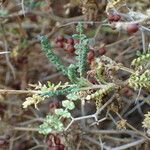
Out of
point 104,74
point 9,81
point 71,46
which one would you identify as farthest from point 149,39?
point 9,81

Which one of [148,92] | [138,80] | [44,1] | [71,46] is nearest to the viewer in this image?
[138,80]

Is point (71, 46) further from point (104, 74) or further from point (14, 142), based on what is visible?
point (14, 142)

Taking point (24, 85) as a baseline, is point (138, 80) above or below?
above

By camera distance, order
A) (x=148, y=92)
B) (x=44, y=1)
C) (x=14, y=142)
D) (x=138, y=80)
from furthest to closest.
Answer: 1. (x=14, y=142)
2. (x=44, y=1)
3. (x=148, y=92)
4. (x=138, y=80)

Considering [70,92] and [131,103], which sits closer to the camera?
[70,92]

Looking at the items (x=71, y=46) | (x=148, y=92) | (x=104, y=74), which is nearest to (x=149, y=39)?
(x=148, y=92)

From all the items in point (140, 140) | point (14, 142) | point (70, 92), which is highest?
point (70, 92)

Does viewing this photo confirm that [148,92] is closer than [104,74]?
No

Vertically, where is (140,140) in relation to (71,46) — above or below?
below

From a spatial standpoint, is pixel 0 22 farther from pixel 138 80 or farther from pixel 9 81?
pixel 138 80
